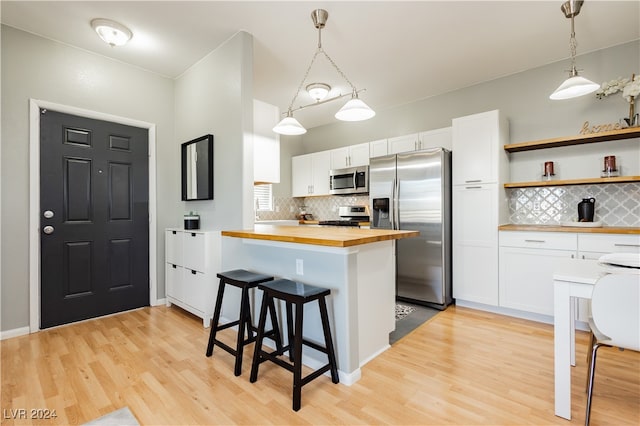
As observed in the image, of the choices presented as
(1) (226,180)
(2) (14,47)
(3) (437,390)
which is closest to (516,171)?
(3) (437,390)

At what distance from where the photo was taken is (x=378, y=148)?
466cm

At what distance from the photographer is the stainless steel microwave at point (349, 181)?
15.6 ft

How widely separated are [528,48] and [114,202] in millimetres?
4589

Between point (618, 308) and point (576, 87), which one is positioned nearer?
point (618, 308)

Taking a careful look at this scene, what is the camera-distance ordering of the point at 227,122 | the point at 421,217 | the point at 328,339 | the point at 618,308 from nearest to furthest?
the point at 618,308 < the point at 328,339 < the point at 227,122 < the point at 421,217

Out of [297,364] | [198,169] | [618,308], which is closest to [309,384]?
[297,364]

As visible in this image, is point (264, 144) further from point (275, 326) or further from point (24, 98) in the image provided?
point (24, 98)

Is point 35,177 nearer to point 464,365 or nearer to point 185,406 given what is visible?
point 185,406

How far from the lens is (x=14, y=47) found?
2.70 m

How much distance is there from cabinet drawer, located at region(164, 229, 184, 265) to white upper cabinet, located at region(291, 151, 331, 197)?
8.66ft

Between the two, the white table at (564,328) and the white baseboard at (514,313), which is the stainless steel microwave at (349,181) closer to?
the white baseboard at (514,313)

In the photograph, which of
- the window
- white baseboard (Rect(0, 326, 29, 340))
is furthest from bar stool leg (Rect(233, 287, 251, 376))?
the window

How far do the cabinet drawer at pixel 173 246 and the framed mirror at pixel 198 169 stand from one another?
417 millimetres

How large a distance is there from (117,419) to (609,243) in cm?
381
